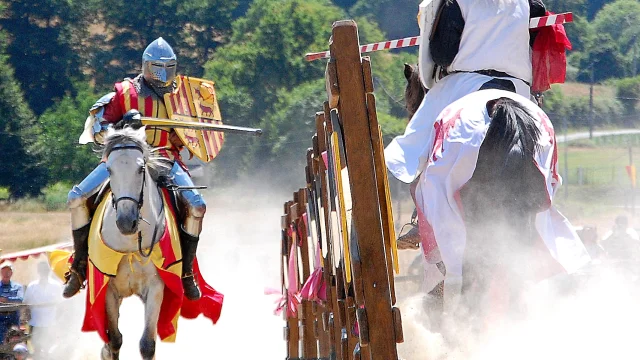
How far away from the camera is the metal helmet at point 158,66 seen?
30.3 ft

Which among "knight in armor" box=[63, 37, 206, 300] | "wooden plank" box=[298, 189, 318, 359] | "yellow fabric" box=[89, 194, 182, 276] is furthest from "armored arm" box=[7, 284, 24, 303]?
"wooden plank" box=[298, 189, 318, 359]

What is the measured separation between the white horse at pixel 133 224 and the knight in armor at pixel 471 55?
1818 mm

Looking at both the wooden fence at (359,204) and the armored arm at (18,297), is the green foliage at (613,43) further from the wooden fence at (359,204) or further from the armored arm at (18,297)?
the wooden fence at (359,204)

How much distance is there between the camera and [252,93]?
151 ft

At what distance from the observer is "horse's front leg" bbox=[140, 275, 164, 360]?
825 cm

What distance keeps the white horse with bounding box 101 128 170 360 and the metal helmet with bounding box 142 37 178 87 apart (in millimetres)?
1079

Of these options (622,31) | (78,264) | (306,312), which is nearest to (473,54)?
(306,312)

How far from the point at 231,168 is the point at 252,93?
29.9 ft

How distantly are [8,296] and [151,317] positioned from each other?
14.4 ft

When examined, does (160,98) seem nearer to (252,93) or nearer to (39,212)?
(39,212)

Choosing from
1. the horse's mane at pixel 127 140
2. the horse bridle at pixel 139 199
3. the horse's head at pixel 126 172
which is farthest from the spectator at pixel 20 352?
the horse's head at pixel 126 172

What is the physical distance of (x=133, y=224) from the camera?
292 inches

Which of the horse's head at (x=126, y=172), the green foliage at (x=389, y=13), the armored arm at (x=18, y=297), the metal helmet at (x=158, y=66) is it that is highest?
the green foliage at (x=389, y=13)

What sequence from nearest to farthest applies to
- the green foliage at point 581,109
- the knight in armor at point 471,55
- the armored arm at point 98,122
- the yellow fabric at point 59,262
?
the knight in armor at point 471,55 → the armored arm at point 98,122 → the yellow fabric at point 59,262 → the green foliage at point 581,109
